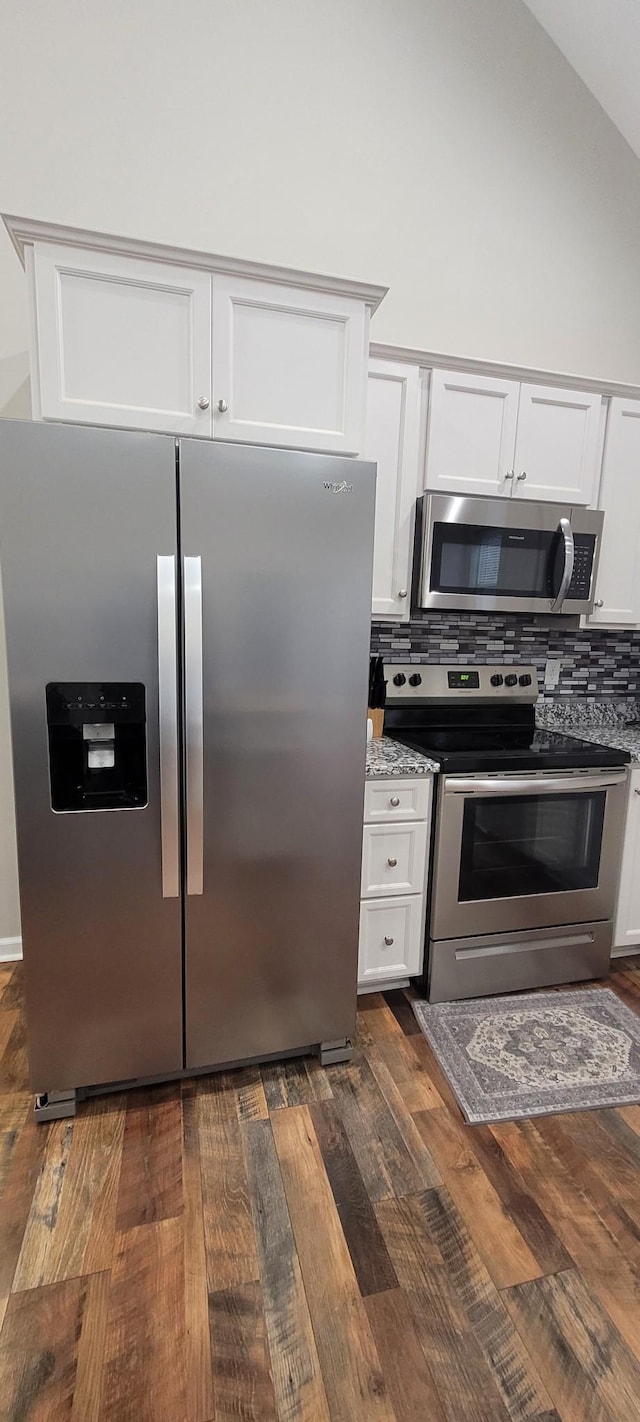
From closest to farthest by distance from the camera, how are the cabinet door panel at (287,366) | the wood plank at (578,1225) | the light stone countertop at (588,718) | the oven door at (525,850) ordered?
the wood plank at (578,1225) < the cabinet door panel at (287,366) < the oven door at (525,850) < the light stone countertop at (588,718)

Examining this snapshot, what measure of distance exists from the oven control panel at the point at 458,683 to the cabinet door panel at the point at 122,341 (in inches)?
49.2

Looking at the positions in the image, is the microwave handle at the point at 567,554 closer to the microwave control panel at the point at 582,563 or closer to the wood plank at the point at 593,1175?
the microwave control panel at the point at 582,563

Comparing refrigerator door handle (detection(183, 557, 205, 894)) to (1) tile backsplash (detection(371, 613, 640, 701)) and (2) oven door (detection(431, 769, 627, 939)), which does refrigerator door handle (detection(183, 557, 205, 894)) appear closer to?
(2) oven door (detection(431, 769, 627, 939))

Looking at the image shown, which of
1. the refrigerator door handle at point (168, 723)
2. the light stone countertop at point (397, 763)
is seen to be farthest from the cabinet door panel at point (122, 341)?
the light stone countertop at point (397, 763)

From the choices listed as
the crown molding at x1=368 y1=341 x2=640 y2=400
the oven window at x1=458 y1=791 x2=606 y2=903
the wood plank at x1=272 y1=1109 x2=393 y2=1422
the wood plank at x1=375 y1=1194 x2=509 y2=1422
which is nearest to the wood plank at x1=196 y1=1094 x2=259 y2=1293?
the wood plank at x1=272 y1=1109 x2=393 y2=1422

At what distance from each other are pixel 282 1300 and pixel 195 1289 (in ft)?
0.61

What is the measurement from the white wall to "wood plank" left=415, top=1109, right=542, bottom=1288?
1753 millimetres

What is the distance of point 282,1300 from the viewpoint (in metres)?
1.25

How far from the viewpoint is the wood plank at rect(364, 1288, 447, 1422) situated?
1084 millimetres

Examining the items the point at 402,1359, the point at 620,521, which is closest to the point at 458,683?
the point at 620,521

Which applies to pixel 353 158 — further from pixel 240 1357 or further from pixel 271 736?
pixel 240 1357

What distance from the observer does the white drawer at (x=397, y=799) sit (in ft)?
6.67

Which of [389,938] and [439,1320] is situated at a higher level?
[389,938]

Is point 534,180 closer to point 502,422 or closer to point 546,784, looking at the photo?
point 502,422
